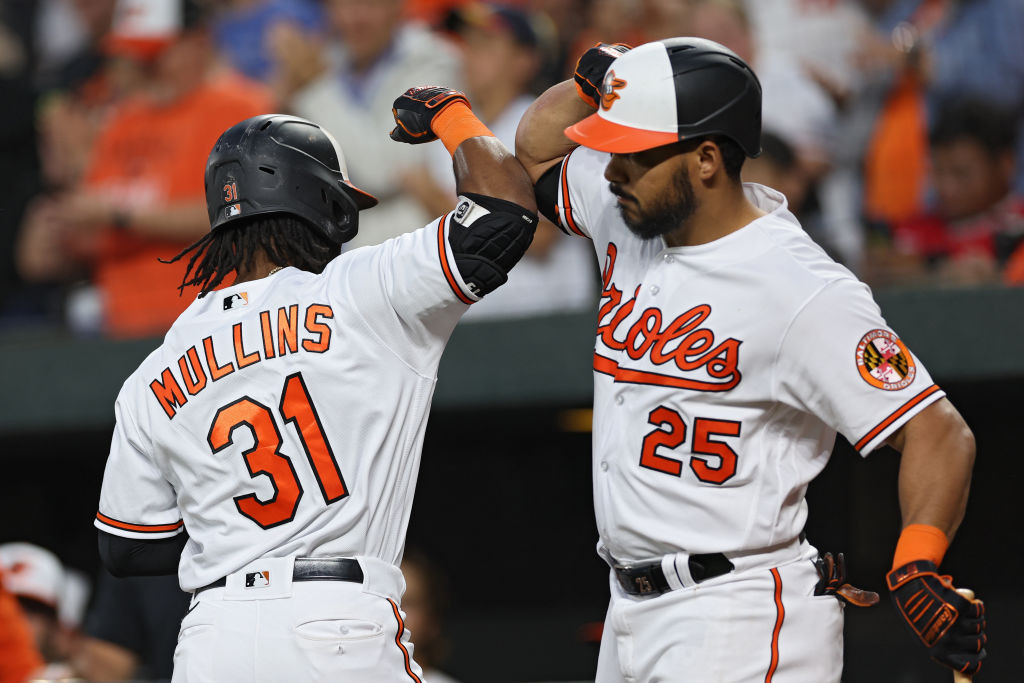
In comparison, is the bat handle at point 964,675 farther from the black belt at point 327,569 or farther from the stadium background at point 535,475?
the stadium background at point 535,475

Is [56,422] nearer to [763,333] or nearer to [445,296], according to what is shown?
[445,296]

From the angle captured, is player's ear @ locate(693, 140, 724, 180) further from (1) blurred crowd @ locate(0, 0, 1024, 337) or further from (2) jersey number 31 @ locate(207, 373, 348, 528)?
(1) blurred crowd @ locate(0, 0, 1024, 337)

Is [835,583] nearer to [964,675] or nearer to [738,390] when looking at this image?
[964,675]

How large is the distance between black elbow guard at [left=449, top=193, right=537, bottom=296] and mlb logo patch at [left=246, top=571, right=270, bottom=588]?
27.4 inches

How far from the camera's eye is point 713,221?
2.53 metres

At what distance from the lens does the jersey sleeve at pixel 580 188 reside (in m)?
2.78

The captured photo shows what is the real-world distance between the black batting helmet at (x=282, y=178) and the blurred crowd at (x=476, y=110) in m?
2.36

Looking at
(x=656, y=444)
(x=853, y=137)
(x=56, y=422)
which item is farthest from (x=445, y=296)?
(x=56, y=422)

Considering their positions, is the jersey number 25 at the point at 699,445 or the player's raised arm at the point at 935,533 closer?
the player's raised arm at the point at 935,533

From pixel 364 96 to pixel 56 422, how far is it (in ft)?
6.60

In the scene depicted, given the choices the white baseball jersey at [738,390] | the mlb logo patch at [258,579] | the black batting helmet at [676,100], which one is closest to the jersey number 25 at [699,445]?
the white baseball jersey at [738,390]

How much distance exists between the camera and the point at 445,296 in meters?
2.52

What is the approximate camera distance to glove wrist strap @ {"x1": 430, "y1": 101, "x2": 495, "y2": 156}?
280cm

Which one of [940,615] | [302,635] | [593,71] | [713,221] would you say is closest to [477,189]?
[593,71]
